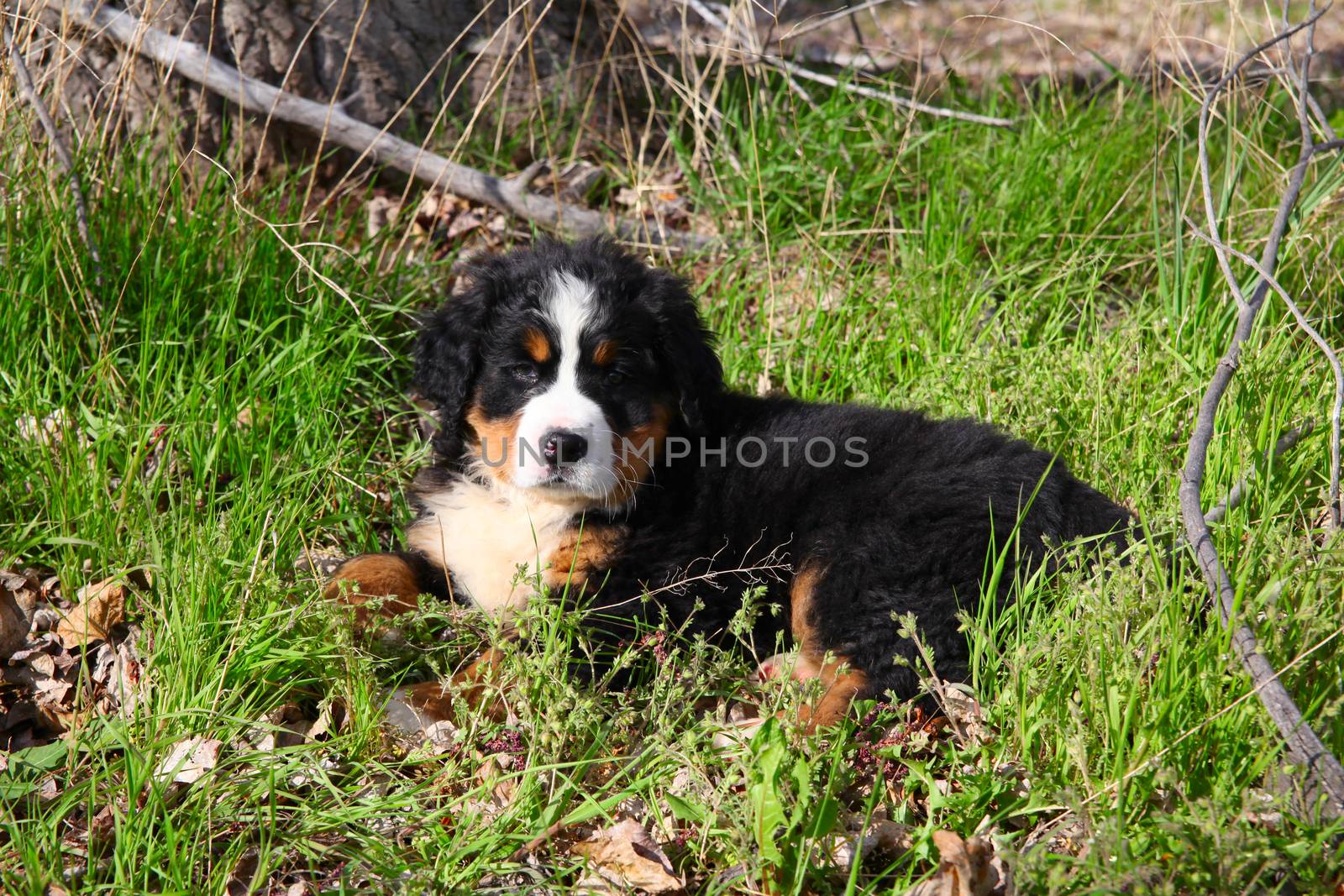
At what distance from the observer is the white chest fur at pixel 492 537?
274 centimetres

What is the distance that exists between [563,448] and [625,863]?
36.0 inches

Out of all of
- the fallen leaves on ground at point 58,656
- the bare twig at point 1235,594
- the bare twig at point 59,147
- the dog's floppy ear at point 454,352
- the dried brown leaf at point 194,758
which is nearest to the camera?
the bare twig at point 1235,594

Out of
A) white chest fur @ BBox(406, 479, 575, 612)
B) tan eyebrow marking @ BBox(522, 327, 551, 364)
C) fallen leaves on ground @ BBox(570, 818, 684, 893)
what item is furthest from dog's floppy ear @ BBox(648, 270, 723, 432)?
fallen leaves on ground @ BBox(570, 818, 684, 893)

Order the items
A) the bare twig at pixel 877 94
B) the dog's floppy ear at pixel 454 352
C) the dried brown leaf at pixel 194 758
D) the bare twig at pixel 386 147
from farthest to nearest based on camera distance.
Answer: the bare twig at pixel 877 94, the bare twig at pixel 386 147, the dog's floppy ear at pixel 454 352, the dried brown leaf at pixel 194 758

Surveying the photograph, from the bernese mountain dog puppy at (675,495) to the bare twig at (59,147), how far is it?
1199 mm

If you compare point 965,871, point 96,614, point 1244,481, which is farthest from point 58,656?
point 1244,481

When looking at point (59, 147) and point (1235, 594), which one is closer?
point (1235, 594)

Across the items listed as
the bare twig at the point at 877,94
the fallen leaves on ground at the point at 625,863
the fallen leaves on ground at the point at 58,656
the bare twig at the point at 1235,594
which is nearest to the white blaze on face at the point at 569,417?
the fallen leaves on ground at the point at 625,863

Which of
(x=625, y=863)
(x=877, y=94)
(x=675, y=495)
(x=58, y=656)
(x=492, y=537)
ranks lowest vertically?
(x=58, y=656)

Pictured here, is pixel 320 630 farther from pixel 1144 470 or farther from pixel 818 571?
pixel 1144 470

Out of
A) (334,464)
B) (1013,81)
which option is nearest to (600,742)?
(334,464)

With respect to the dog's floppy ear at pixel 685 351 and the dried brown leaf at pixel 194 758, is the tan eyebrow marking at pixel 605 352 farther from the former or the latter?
the dried brown leaf at pixel 194 758

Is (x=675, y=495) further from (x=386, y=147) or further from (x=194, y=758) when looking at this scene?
(x=386, y=147)

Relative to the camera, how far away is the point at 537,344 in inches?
102
